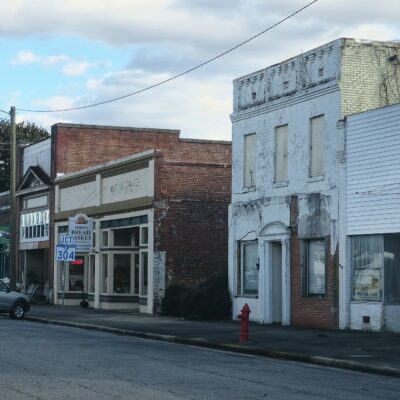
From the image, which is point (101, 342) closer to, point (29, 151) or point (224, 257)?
point (224, 257)

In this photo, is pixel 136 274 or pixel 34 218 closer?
pixel 136 274

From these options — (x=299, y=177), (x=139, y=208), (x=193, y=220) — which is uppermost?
(x=299, y=177)

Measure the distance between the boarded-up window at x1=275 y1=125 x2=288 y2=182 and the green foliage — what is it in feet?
15.9

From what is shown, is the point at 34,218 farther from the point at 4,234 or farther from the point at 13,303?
the point at 13,303

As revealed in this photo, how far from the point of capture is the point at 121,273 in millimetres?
42125

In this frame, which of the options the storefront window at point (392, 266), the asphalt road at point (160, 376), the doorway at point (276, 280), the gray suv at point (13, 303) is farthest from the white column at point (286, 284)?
the gray suv at point (13, 303)

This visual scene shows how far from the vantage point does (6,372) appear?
1585 centimetres

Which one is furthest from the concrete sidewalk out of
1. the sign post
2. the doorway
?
the sign post

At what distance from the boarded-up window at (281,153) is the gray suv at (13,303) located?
10.8 meters

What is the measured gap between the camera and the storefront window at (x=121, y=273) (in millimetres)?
42094

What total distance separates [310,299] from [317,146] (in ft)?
15.0

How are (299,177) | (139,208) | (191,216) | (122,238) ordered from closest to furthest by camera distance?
(299,177), (191,216), (139,208), (122,238)

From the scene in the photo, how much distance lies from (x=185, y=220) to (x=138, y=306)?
205 inches

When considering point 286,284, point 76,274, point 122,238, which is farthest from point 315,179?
point 76,274
